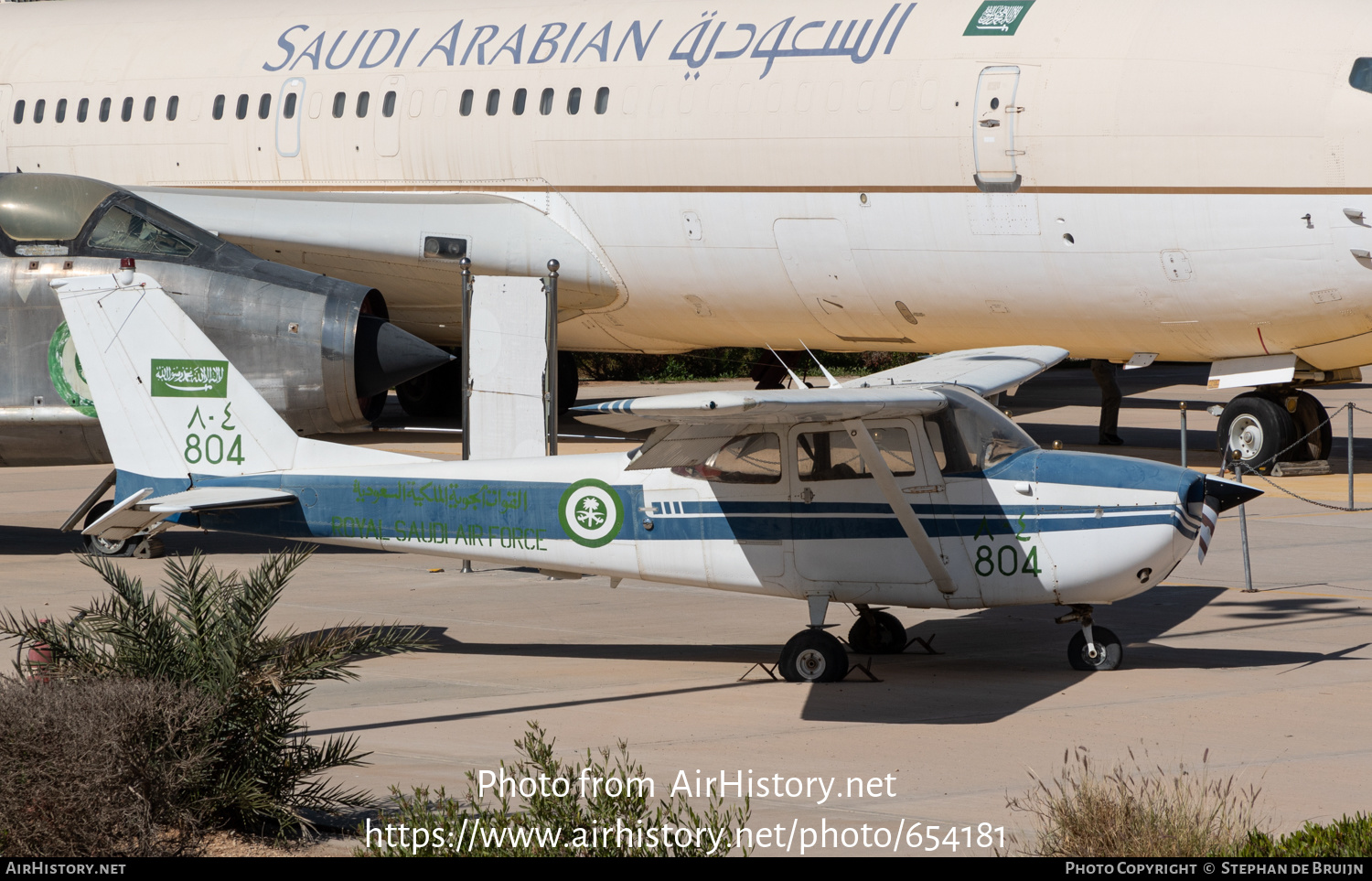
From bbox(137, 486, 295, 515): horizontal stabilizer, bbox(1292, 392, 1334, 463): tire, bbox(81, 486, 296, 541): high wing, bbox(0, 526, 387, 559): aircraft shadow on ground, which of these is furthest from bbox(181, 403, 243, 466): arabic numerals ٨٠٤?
bbox(1292, 392, 1334, 463): tire

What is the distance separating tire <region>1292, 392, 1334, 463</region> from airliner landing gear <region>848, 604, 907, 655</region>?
10359 millimetres

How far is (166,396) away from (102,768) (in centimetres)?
629

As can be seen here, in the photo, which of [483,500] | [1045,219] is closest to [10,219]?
[483,500]

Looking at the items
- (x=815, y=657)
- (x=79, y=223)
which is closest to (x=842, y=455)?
(x=815, y=657)

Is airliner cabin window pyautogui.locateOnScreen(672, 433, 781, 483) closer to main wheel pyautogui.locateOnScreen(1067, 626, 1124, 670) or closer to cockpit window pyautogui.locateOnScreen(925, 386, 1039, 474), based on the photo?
cockpit window pyautogui.locateOnScreen(925, 386, 1039, 474)

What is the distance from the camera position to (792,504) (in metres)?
10.5

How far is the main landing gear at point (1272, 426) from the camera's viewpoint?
1961cm

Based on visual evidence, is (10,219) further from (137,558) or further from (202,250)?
(137,558)

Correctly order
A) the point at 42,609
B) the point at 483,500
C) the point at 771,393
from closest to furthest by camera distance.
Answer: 1. the point at 771,393
2. the point at 483,500
3. the point at 42,609

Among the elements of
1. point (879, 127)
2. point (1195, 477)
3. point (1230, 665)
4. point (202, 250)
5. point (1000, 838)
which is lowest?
point (1000, 838)

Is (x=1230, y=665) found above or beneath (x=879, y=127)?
beneath

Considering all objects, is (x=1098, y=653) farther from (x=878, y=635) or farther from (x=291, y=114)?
(x=291, y=114)
